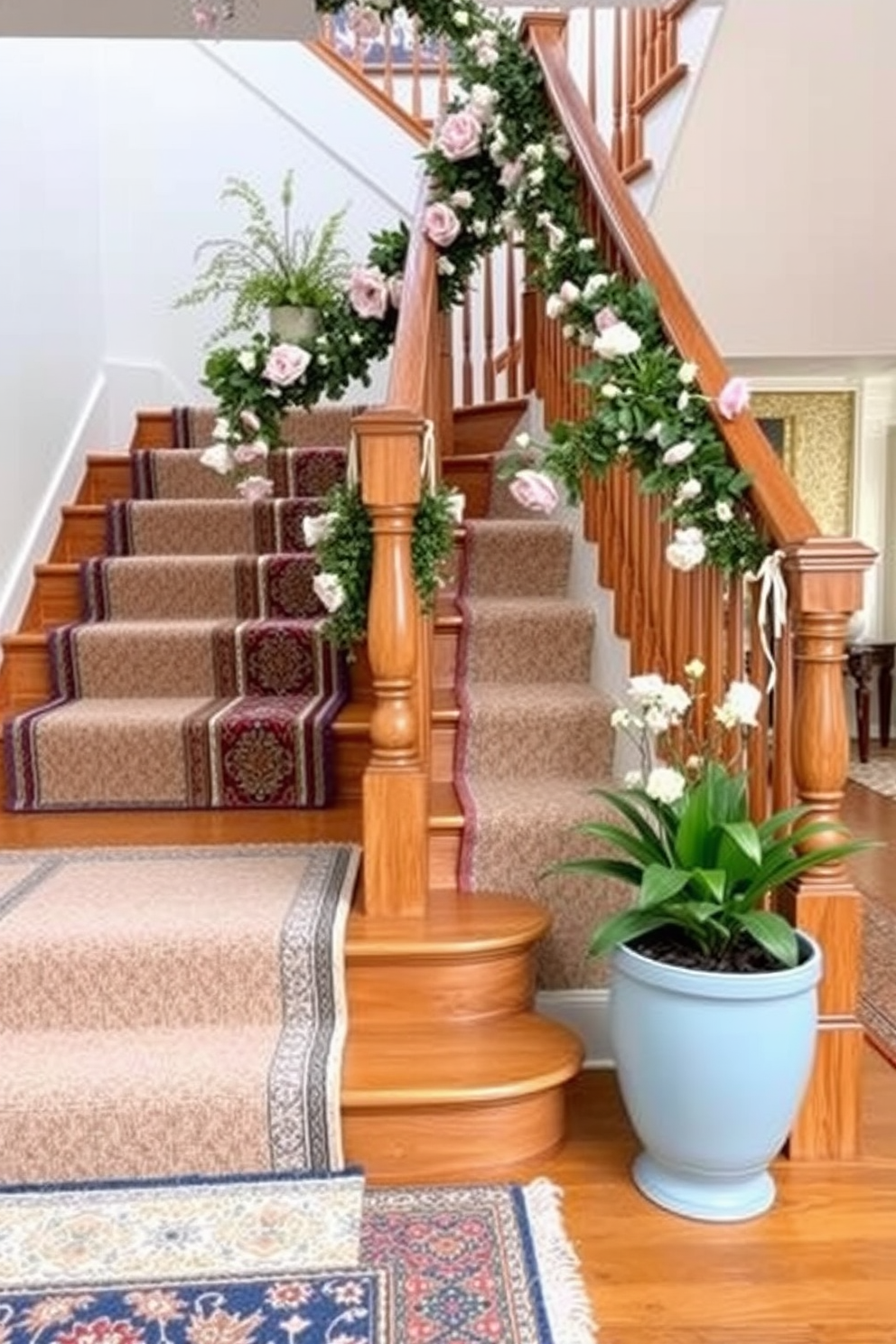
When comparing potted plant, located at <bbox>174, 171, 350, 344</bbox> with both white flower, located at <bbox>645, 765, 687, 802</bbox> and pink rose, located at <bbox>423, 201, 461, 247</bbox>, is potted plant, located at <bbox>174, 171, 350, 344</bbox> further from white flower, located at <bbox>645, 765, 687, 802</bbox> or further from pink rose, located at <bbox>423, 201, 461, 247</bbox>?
white flower, located at <bbox>645, 765, 687, 802</bbox>

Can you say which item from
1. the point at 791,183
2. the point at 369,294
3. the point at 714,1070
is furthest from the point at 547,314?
the point at 714,1070

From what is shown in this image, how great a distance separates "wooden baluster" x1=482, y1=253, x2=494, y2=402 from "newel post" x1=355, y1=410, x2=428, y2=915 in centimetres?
234

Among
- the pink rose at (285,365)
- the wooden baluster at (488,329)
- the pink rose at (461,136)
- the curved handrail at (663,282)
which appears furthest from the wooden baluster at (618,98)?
the pink rose at (285,365)

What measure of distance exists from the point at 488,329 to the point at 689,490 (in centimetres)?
242

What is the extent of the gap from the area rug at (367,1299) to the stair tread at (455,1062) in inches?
7.6

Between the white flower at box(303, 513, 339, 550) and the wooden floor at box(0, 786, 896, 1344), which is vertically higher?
the white flower at box(303, 513, 339, 550)

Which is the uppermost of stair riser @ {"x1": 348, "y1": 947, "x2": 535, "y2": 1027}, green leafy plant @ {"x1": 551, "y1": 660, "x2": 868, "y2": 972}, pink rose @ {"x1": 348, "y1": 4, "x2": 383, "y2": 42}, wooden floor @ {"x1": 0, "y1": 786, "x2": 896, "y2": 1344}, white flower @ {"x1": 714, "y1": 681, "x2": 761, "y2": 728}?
pink rose @ {"x1": 348, "y1": 4, "x2": 383, "y2": 42}

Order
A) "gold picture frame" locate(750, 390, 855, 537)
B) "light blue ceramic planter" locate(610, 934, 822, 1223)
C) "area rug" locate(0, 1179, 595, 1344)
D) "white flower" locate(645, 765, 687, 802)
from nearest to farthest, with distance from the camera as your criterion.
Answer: "area rug" locate(0, 1179, 595, 1344), "light blue ceramic planter" locate(610, 934, 822, 1223), "white flower" locate(645, 765, 687, 802), "gold picture frame" locate(750, 390, 855, 537)

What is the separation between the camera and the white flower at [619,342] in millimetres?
2070

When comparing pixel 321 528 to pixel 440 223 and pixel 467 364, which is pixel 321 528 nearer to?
pixel 440 223

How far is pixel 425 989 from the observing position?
198 centimetres

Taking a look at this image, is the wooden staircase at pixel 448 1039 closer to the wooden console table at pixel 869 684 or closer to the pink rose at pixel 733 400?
the pink rose at pixel 733 400

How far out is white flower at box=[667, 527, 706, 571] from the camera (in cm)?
195

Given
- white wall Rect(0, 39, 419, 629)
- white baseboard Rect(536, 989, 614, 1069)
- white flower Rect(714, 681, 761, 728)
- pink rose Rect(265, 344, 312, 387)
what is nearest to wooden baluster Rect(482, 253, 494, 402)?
white wall Rect(0, 39, 419, 629)
